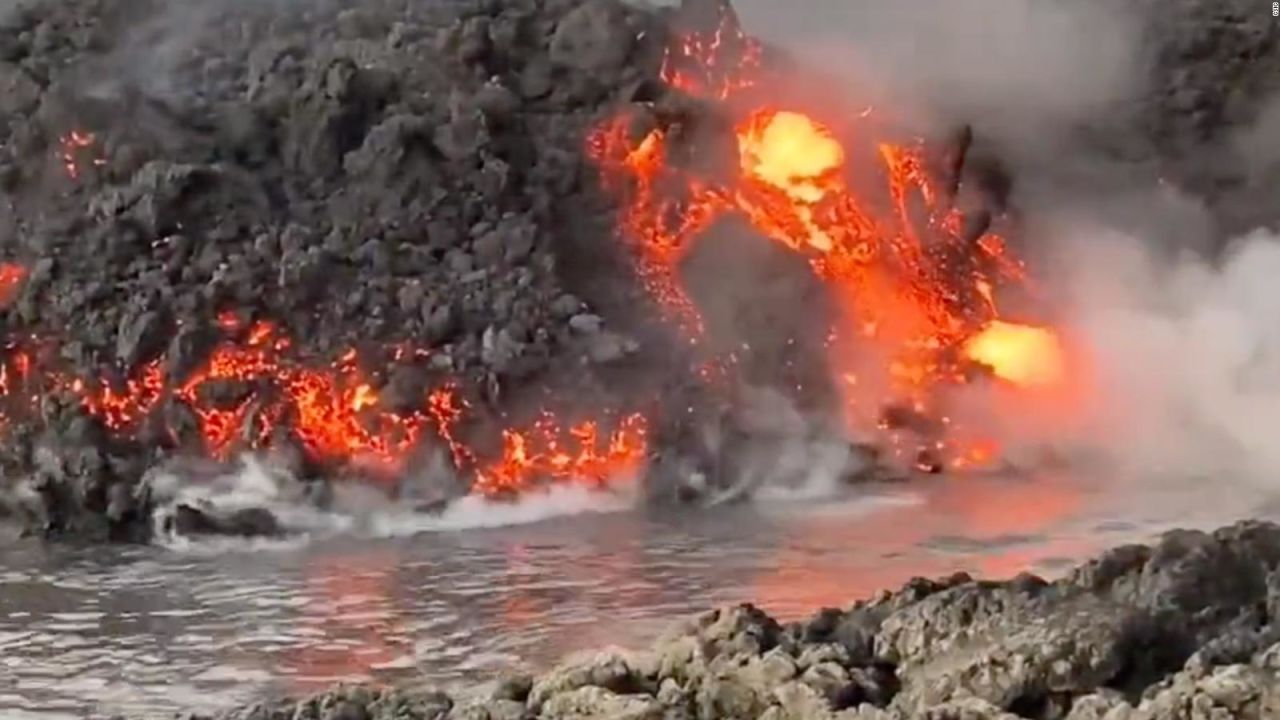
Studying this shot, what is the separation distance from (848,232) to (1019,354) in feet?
3.80

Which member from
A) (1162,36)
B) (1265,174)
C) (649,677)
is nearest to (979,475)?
(1265,174)

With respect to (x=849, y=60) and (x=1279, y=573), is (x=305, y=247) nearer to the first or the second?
(x=849, y=60)

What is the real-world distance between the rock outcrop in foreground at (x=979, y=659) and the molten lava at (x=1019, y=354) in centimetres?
635

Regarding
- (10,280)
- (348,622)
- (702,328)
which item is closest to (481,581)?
(348,622)

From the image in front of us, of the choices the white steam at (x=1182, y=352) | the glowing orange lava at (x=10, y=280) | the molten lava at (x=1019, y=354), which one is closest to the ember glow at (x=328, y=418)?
the glowing orange lava at (x=10, y=280)

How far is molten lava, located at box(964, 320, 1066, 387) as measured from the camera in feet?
32.5

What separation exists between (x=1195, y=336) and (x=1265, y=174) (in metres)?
1.72

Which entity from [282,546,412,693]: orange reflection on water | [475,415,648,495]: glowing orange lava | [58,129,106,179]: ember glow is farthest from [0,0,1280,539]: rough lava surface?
[282,546,412,693]: orange reflection on water

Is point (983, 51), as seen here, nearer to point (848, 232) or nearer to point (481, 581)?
point (848, 232)

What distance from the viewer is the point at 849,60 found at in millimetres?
10805

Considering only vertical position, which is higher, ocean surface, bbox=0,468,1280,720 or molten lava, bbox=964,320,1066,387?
molten lava, bbox=964,320,1066,387

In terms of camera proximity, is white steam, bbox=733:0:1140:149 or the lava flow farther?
white steam, bbox=733:0:1140:149

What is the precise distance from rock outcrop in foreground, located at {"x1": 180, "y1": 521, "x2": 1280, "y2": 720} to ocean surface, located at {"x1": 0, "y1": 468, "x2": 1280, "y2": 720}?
1.38m

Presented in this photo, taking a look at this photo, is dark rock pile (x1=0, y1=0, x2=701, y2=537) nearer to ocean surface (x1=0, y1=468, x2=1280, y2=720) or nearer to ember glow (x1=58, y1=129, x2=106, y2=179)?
ember glow (x1=58, y1=129, x2=106, y2=179)
